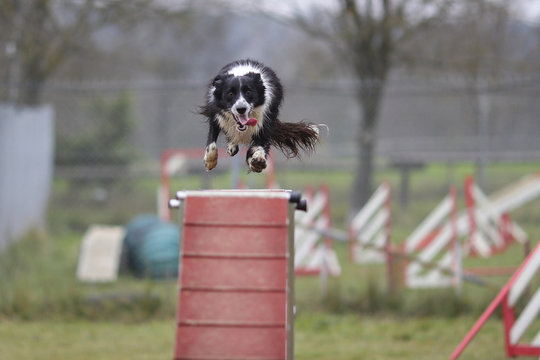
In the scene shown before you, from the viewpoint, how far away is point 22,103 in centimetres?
1199

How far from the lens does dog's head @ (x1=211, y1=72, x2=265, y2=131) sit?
319 centimetres

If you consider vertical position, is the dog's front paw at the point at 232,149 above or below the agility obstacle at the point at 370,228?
above

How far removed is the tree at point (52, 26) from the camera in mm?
12344

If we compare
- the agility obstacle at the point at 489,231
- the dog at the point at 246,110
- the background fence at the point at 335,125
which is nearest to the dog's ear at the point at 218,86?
the dog at the point at 246,110

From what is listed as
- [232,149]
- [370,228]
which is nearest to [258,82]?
[232,149]

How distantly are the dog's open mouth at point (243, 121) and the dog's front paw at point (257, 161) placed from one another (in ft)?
0.38

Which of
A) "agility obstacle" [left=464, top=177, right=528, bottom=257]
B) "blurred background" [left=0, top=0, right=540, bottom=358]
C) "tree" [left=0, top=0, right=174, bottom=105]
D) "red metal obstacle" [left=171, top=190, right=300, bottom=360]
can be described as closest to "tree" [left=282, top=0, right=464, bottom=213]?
"blurred background" [left=0, top=0, right=540, bottom=358]

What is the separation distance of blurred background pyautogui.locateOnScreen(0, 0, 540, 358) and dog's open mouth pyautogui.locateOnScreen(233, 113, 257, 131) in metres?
7.04

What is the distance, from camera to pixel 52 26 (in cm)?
1317

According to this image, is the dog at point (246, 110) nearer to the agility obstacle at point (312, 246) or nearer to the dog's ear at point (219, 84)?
the dog's ear at point (219, 84)

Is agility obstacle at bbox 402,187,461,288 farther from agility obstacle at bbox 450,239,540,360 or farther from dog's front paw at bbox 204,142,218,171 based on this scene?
dog's front paw at bbox 204,142,218,171

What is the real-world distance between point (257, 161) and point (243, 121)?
17cm

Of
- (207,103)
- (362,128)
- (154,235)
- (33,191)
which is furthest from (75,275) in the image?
(207,103)

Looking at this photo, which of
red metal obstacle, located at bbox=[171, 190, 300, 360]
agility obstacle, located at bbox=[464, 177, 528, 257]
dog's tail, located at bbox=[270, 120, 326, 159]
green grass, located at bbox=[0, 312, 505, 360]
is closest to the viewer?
dog's tail, located at bbox=[270, 120, 326, 159]
